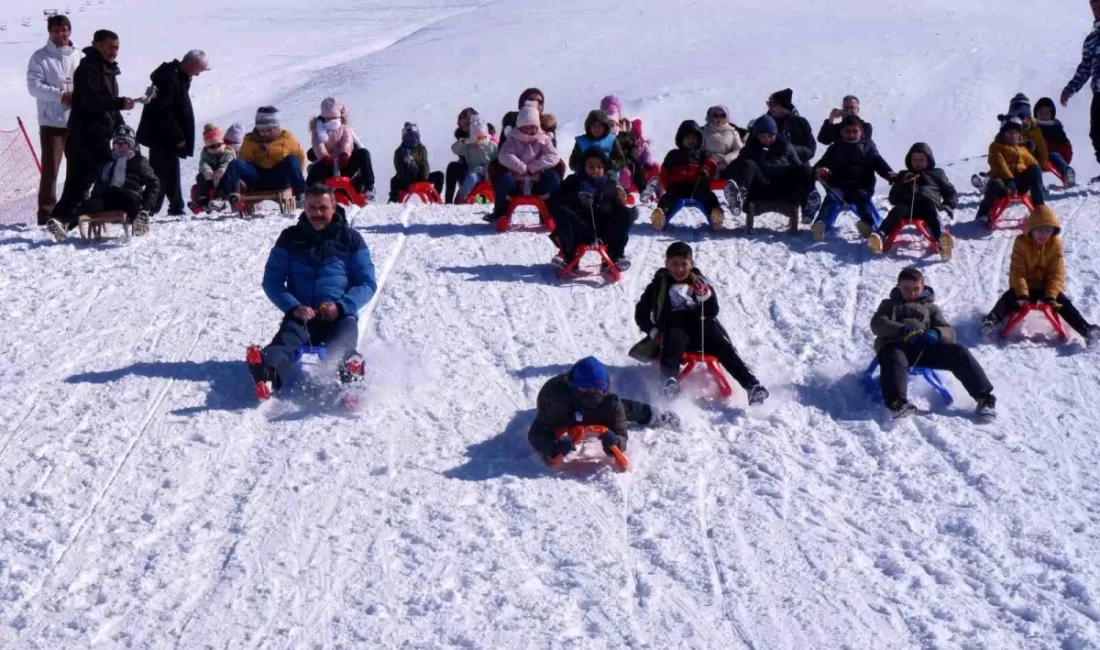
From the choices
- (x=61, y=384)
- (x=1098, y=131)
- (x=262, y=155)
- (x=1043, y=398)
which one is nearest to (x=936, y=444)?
(x=1043, y=398)

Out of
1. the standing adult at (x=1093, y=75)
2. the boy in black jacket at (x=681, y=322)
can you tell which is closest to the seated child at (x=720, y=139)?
the standing adult at (x=1093, y=75)

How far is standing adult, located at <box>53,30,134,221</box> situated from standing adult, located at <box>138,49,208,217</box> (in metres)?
0.54

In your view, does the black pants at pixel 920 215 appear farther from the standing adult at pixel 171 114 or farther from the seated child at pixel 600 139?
the standing adult at pixel 171 114

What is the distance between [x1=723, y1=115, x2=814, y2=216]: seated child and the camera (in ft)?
37.8

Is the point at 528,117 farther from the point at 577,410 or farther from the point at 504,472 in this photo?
the point at 504,472

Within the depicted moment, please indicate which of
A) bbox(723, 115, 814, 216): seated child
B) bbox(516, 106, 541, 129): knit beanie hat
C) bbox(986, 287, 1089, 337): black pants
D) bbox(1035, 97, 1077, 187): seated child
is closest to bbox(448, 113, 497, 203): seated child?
bbox(516, 106, 541, 129): knit beanie hat

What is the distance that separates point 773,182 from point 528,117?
7.24 ft

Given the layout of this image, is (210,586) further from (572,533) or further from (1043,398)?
(1043,398)

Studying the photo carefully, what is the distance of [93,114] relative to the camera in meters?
11.5

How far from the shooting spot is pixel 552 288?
10359mm

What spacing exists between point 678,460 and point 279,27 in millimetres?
A: 33617

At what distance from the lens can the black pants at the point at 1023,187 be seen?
11.6 metres

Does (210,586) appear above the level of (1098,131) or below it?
below

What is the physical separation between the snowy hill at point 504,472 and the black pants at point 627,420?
0.32 ft
